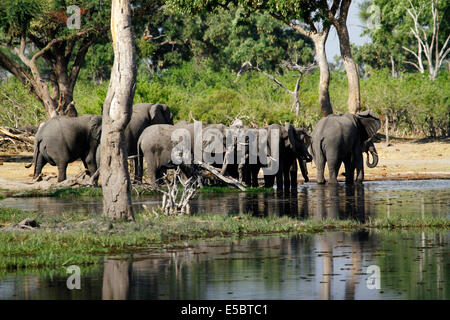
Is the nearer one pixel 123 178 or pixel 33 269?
pixel 33 269

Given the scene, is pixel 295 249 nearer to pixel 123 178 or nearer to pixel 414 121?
pixel 123 178

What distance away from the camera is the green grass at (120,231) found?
11461 millimetres

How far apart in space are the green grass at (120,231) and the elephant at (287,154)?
8.18 m

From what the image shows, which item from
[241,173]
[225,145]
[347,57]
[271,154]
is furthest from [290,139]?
[347,57]

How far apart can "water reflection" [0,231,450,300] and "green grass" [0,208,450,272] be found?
63cm

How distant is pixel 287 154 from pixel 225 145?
1.89 metres

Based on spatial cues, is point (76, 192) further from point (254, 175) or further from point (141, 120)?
point (254, 175)

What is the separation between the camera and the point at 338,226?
14.5 meters

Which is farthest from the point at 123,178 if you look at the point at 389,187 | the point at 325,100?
the point at 325,100

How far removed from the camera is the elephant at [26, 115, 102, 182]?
25.7 m

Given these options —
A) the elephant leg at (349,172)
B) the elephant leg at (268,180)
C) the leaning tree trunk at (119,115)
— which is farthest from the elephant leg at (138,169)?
the leaning tree trunk at (119,115)

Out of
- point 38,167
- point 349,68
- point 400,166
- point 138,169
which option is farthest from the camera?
point 349,68

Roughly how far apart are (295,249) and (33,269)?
379cm

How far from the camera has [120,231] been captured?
13.4 metres
